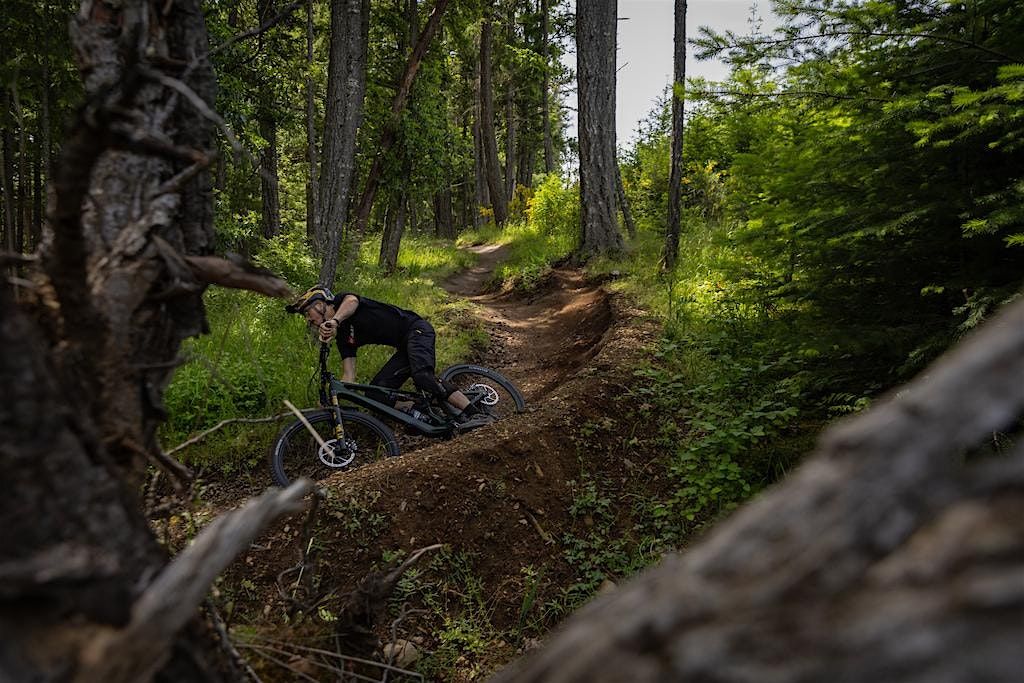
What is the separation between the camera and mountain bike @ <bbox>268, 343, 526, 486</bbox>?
5.57 metres

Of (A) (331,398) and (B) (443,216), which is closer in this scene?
(A) (331,398)

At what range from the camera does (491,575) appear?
4.02 meters

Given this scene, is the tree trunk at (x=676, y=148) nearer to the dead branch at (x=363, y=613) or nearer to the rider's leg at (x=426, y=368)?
the rider's leg at (x=426, y=368)

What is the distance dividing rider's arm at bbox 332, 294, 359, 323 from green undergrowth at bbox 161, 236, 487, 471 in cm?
64

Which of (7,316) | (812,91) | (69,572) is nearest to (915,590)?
(69,572)

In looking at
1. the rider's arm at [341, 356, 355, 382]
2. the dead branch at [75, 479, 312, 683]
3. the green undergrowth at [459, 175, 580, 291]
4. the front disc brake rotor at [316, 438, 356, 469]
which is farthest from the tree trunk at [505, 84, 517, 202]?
the dead branch at [75, 479, 312, 683]

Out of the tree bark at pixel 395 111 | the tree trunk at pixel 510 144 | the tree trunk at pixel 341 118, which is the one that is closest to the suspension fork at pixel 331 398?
the tree trunk at pixel 341 118

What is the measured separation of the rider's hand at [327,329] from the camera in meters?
5.47

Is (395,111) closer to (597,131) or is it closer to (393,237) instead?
(393,237)

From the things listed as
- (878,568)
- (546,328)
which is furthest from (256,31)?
(546,328)

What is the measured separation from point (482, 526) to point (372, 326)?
8.40ft

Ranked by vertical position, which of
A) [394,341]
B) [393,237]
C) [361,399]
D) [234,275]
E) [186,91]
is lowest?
[361,399]

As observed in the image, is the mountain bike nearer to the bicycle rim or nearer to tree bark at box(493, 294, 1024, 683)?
the bicycle rim

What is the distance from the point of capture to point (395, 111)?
12.9 metres
